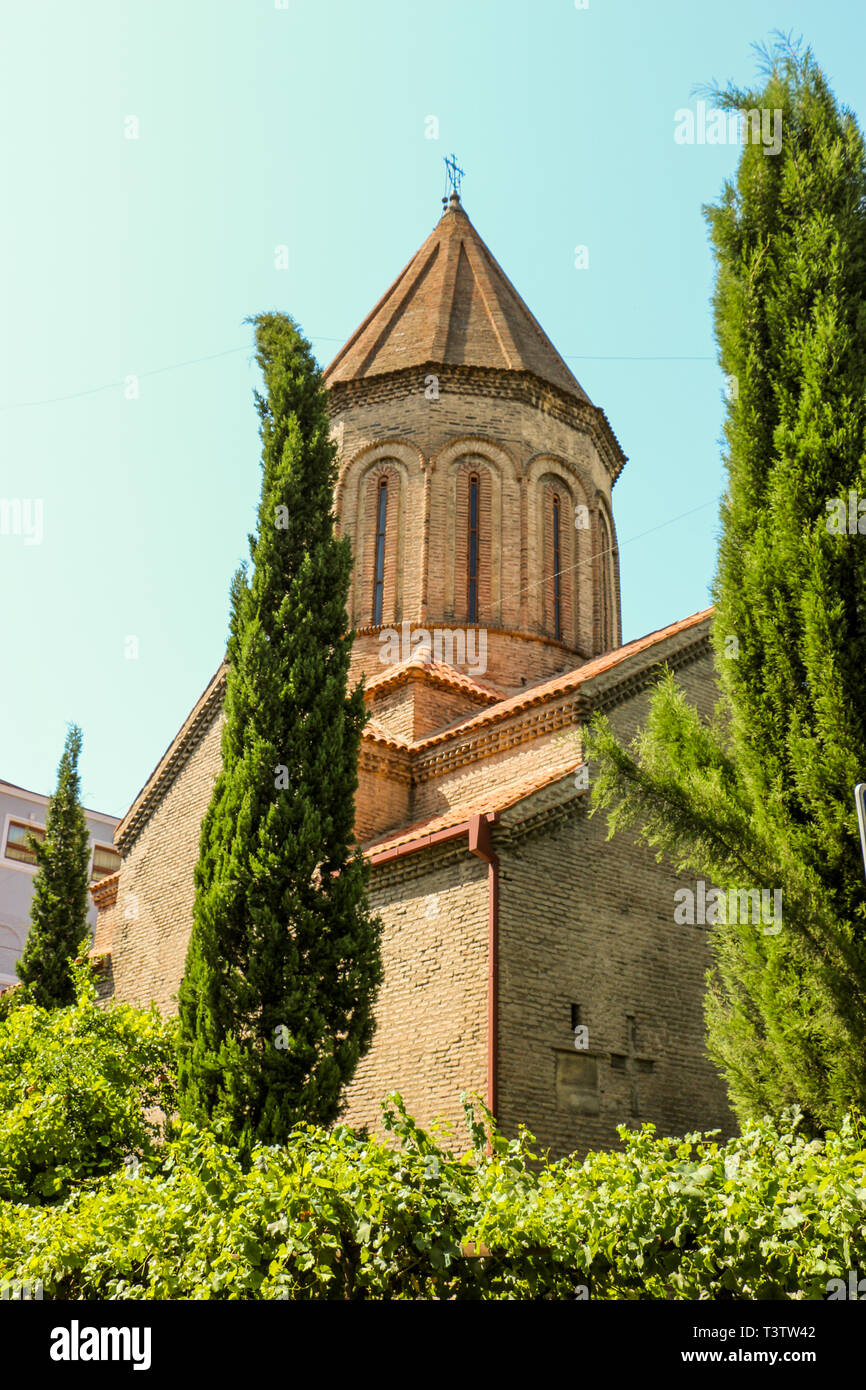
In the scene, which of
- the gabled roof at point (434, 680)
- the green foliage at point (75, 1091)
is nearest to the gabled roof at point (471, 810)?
the gabled roof at point (434, 680)

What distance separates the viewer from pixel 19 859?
28.3 m

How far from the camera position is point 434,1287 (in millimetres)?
5035

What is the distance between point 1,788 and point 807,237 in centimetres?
2503

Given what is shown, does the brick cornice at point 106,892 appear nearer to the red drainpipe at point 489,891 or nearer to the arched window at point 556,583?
the red drainpipe at point 489,891

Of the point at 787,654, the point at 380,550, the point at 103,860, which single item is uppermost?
the point at 380,550

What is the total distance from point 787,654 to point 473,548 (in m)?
9.83

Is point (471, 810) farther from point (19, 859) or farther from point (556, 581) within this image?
point (19, 859)

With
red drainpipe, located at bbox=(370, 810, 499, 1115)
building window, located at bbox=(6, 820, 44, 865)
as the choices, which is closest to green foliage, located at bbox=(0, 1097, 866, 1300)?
red drainpipe, located at bbox=(370, 810, 499, 1115)

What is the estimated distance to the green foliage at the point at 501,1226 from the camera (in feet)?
14.9

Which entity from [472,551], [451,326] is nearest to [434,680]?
[472,551]

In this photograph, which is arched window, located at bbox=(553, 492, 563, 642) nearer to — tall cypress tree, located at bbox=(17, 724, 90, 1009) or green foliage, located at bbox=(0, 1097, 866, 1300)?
tall cypress tree, located at bbox=(17, 724, 90, 1009)

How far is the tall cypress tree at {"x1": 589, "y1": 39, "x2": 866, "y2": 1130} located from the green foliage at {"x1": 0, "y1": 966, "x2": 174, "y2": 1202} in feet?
17.0

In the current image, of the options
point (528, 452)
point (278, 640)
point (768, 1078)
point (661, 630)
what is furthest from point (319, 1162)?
point (528, 452)
